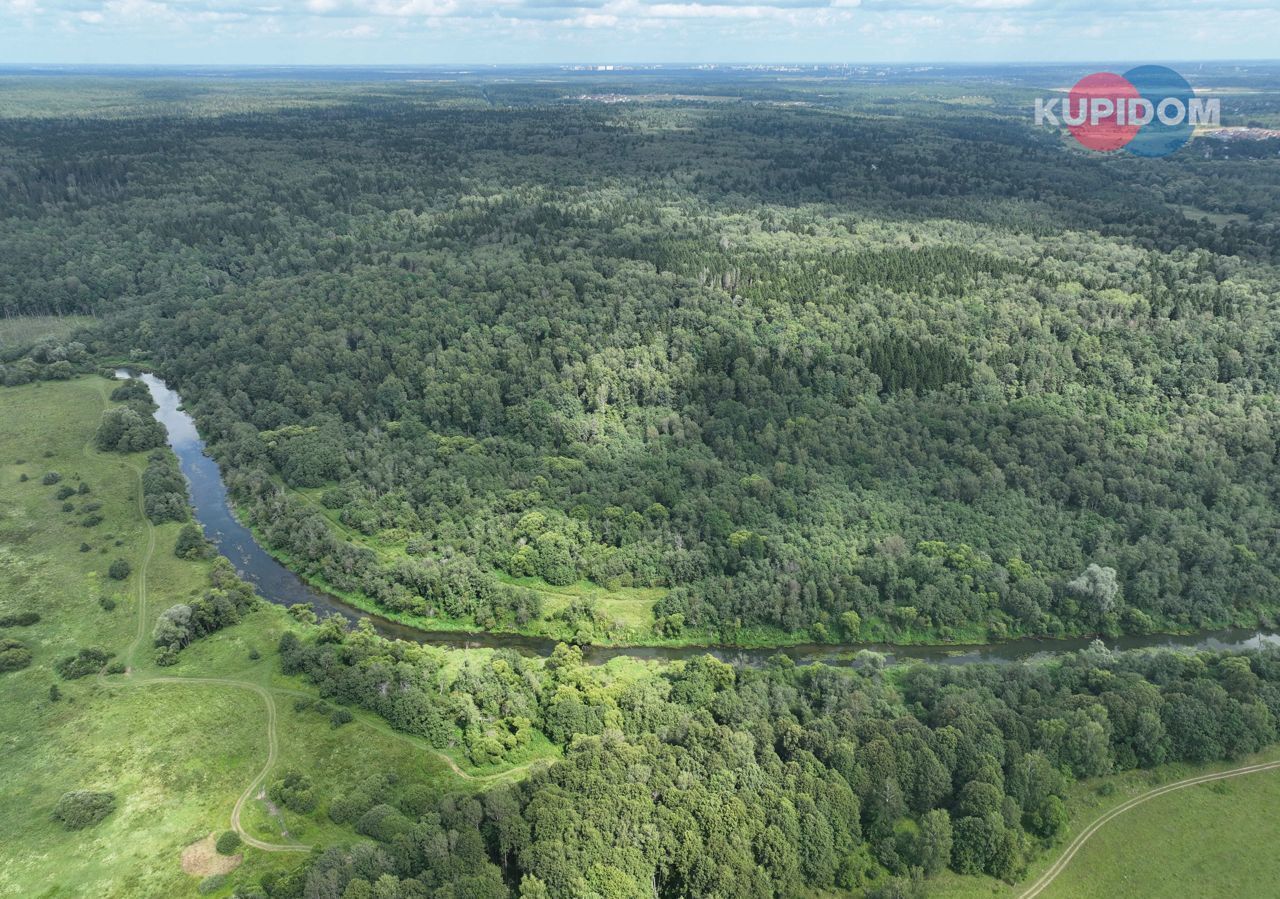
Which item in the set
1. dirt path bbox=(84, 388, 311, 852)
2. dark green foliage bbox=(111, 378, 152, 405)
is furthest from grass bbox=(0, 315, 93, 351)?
dirt path bbox=(84, 388, 311, 852)

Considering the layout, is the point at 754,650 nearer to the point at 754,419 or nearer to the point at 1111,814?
the point at 1111,814

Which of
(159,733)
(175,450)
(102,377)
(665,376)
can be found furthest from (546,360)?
(102,377)

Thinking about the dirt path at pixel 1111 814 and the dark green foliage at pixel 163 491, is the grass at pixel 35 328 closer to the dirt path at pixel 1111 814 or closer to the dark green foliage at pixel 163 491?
the dark green foliage at pixel 163 491

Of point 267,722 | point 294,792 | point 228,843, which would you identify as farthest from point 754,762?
point 267,722

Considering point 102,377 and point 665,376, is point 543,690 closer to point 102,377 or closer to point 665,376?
point 665,376

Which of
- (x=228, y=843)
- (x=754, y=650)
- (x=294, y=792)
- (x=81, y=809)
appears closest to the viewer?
(x=228, y=843)

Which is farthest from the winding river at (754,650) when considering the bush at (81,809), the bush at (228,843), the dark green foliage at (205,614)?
the bush at (228,843)
